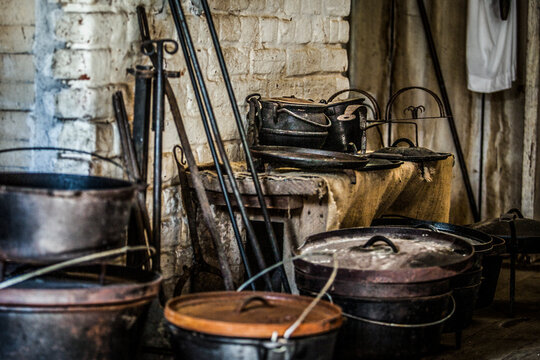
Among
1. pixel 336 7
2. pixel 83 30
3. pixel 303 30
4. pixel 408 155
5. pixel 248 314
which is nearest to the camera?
pixel 248 314

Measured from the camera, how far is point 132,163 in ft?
10.8

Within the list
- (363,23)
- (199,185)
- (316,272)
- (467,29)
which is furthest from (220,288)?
(467,29)

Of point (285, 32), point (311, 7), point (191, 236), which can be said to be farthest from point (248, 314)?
point (311, 7)

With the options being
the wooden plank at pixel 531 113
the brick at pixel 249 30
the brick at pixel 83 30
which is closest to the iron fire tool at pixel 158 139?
the brick at pixel 83 30

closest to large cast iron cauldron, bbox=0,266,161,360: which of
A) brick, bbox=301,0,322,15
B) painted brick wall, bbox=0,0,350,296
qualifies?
painted brick wall, bbox=0,0,350,296

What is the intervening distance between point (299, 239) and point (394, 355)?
1.03 m

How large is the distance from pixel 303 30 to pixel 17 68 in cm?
184

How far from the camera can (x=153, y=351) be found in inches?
126

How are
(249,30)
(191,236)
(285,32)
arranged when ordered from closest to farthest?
(191,236) → (249,30) → (285,32)

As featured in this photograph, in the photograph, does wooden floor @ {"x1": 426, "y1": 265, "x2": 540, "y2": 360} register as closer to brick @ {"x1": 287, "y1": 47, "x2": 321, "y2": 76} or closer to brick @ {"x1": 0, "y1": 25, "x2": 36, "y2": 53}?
brick @ {"x1": 287, "y1": 47, "x2": 321, "y2": 76}

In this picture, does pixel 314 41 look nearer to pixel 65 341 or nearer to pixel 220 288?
pixel 220 288

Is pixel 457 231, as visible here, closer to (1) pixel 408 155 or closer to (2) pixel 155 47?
(1) pixel 408 155

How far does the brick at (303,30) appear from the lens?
474cm

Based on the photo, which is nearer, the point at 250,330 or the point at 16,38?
the point at 250,330
